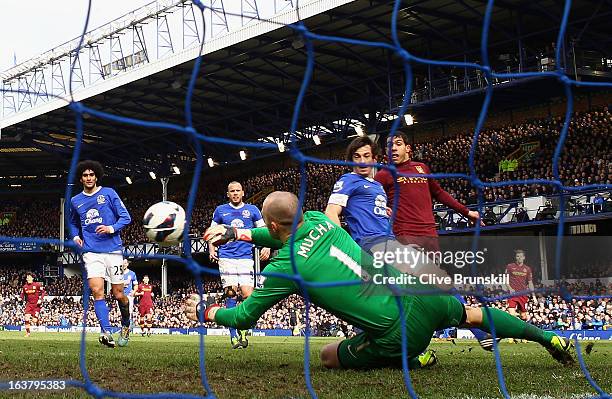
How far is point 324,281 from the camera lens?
16.6 ft

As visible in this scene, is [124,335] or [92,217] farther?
[124,335]

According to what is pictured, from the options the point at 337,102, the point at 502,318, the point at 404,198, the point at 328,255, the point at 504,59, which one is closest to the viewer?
the point at 328,255

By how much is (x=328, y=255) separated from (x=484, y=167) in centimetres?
2471

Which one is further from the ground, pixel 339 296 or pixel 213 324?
pixel 339 296

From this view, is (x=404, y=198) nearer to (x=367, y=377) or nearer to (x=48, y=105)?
(x=367, y=377)

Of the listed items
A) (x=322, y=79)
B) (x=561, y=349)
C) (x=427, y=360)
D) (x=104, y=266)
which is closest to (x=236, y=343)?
(x=104, y=266)

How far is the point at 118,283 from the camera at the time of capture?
962cm

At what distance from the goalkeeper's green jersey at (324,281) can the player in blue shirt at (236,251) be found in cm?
523

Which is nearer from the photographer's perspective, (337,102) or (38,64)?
(337,102)

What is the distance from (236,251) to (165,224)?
5.41 metres

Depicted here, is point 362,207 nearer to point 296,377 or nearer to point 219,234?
point 296,377

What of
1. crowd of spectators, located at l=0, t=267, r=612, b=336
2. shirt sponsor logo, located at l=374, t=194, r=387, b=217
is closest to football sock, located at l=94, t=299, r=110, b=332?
crowd of spectators, located at l=0, t=267, r=612, b=336

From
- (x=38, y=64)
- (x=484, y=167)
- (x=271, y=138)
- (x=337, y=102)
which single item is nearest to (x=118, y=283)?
(x=484, y=167)

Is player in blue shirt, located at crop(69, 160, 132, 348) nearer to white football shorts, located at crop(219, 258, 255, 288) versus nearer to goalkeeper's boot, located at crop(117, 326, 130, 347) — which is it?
goalkeeper's boot, located at crop(117, 326, 130, 347)
